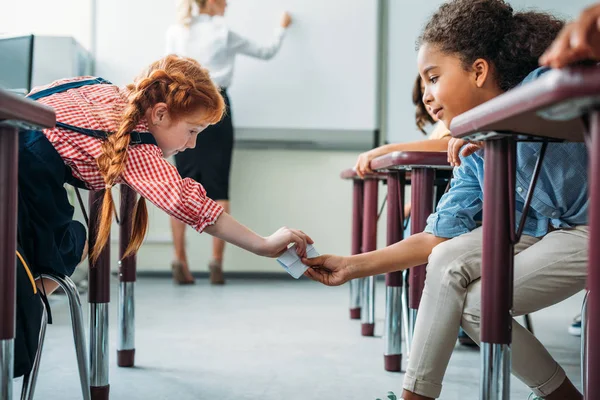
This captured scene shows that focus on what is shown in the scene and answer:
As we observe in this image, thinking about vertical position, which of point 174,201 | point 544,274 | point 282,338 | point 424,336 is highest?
point 174,201

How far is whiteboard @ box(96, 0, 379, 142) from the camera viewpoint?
4.14 metres

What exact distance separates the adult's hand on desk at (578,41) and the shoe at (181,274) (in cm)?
336

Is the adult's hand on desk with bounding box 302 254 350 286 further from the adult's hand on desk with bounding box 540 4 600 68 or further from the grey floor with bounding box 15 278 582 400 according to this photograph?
the adult's hand on desk with bounding box 540 4 600 68

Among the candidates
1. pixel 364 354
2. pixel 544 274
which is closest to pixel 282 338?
pixel 364 354

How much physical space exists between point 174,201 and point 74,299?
25cm

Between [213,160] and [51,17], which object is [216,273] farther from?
[51,17]

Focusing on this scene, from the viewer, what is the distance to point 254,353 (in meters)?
2.10

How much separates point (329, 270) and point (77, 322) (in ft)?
1.62

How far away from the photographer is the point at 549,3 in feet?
13.2

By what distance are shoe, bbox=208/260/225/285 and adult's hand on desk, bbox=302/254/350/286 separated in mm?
2473

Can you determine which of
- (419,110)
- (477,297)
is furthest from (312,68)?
(477,297)

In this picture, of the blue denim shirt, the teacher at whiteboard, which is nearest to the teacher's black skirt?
the teacher at whiteboard

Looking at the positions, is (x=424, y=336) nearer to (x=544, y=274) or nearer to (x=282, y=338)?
(x=544, y=274)

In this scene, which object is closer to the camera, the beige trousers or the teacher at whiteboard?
the beige trousers
